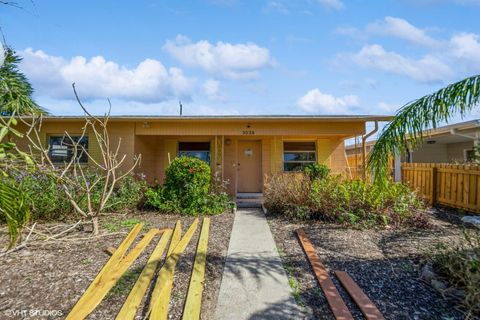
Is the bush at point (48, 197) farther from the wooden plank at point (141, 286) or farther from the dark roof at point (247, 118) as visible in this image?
the wooden plank at point (141, 286)

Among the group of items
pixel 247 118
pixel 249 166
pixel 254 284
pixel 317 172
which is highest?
pixel 247 118

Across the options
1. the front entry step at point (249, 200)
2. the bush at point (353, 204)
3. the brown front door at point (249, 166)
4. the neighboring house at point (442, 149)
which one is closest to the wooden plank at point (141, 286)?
the bush at point (353, 204)

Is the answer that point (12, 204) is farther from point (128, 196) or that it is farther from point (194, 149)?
point (194, 149)

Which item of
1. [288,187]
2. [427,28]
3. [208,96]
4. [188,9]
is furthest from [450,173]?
[208,96]

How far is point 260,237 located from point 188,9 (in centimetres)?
598

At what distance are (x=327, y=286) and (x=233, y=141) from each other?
7.86 m

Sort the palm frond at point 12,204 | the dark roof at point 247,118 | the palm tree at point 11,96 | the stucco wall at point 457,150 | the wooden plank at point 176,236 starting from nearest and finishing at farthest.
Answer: the palm frond at point 12,204 → the palm tree at point 11,96 → the wooden plank at point 176,236 → the dark roof at point 247,118 → the stucco wall at point 457,150

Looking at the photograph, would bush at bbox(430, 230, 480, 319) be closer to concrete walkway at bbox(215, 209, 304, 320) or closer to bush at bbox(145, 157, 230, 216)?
concrete walkway at bbox(215, 209, 304, 320)

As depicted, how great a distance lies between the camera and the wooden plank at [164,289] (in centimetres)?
271

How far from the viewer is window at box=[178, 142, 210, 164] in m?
10.9

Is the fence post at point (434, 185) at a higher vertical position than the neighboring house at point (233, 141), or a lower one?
lower

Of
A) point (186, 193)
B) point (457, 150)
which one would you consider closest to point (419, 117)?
point (186, 193)

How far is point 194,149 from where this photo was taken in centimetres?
1095

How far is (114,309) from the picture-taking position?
280 cm
